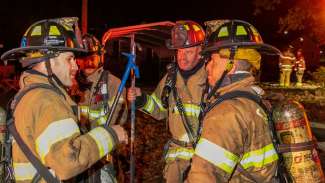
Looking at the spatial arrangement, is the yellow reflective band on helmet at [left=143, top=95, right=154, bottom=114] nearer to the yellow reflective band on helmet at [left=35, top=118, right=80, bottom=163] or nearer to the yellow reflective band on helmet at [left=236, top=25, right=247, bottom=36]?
the yellow reflective band on helmet at [left=236, top=25, right=247, bottom=36]

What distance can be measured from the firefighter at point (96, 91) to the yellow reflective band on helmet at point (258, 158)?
281 cm

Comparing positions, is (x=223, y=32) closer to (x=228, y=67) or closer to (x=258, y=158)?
(x=228, y=67)

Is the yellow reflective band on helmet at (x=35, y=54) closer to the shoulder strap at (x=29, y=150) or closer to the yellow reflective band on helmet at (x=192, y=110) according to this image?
the shoulder strap at (x=29, y=150)

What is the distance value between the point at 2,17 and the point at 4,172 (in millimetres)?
31763

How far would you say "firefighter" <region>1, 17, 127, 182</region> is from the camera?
2.73 metres

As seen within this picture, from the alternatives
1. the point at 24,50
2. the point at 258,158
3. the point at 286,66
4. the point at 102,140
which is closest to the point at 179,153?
the point at 102,140

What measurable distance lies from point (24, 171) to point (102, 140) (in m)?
0.57

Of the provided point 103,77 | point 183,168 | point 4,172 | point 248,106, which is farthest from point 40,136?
point 103,77

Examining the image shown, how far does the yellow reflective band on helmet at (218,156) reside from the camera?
101 inches

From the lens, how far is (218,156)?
8.43 ft

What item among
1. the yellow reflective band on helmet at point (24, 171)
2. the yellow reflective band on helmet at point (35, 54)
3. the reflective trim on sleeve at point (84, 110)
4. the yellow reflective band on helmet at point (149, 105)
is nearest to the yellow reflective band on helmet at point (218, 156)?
the yellow reflective band on helmet at point (24, 171)

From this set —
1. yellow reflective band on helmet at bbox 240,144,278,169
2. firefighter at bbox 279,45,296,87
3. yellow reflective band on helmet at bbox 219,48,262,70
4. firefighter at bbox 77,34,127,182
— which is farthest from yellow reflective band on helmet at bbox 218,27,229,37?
firefighter at bbox 279,45,296,87

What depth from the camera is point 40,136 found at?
109 inches

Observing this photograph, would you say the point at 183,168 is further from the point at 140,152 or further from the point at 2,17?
the point at 2,17
